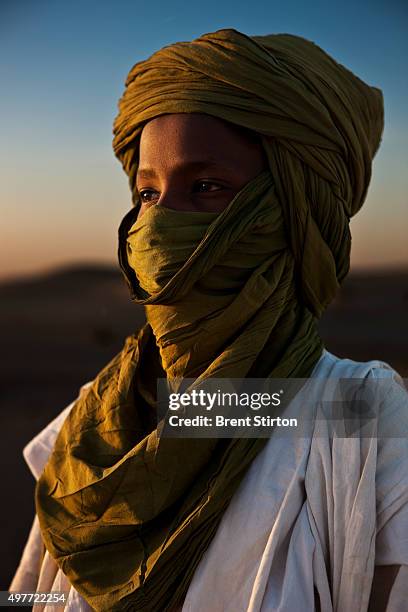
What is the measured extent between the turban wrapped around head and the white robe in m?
0.43

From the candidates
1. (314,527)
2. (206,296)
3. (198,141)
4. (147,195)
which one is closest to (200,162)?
(198,141)

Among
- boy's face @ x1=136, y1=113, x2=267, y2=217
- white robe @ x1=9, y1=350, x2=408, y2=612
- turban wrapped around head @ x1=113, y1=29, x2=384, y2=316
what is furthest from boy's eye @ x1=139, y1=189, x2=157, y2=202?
white robe @ x1=9, y1=350, x2=408, y2=612

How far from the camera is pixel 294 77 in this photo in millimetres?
1940

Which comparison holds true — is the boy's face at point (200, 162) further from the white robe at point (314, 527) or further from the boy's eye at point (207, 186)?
the white robe at point (314, 527)

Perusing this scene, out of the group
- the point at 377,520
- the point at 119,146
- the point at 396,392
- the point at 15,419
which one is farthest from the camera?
the point at 15,419

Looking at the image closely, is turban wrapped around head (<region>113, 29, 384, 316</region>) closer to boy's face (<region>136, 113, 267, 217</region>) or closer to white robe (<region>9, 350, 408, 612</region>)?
boy's face (<region>136, 113, 267, 217</region>)

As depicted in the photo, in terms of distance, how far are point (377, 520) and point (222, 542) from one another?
0.37 m

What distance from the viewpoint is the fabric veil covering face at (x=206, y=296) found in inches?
70.6

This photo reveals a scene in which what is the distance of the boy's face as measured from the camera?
6.03 ft

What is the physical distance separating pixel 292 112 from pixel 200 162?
0.94 feet

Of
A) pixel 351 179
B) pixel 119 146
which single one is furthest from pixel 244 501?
pixel 119 146

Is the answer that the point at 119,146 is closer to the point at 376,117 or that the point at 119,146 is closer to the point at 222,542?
the point at 376,117

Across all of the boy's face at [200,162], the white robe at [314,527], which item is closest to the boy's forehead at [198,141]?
the boy's face at [200,162]

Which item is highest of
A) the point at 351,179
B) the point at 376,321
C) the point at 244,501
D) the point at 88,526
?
the point at 351,179
